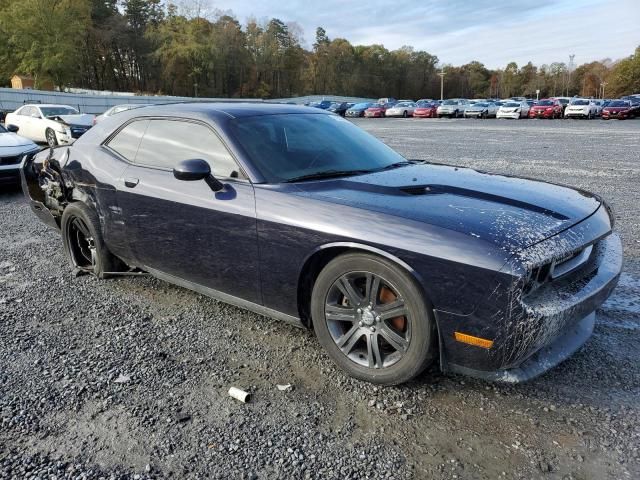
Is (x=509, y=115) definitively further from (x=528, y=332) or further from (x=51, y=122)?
(x=528, y=332)

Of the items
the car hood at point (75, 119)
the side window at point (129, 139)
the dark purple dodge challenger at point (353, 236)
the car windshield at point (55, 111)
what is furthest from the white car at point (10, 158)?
the car windshield at point (55, 111)

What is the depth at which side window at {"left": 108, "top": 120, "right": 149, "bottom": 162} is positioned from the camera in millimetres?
3846

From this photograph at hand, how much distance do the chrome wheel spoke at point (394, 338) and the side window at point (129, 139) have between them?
2.38m

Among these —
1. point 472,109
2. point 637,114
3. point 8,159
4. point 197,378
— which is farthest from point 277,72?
point 197,378

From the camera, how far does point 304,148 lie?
345cm

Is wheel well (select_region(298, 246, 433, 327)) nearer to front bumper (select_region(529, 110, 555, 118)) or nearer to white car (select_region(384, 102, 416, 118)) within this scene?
front bumper (select_region(529, 110, 555, 118))

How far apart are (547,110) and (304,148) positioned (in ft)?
132

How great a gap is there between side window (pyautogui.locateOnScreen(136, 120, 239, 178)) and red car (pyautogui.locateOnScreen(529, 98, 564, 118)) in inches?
1593

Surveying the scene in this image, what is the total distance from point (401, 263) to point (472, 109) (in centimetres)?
4292

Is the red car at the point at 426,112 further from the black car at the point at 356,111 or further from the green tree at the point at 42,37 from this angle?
the green tree at the point at 42,37

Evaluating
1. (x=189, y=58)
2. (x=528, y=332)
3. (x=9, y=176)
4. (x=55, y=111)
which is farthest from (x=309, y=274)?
(x=189, y=58)

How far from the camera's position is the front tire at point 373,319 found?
2465 mm

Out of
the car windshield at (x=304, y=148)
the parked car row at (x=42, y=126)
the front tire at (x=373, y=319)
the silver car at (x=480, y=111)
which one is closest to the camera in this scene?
the front tire at (x=373, y=319)

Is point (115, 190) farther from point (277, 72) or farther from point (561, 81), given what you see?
point (561, 81)
